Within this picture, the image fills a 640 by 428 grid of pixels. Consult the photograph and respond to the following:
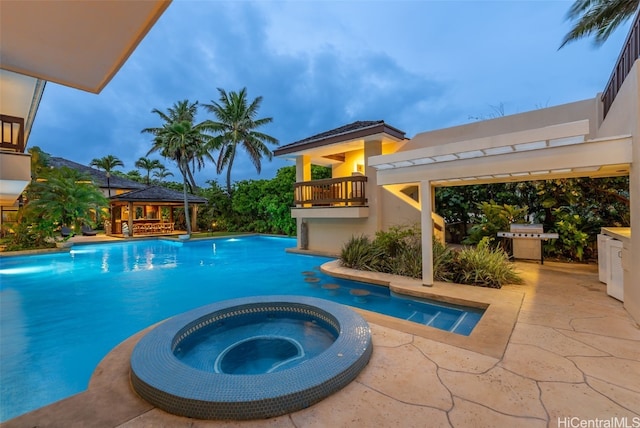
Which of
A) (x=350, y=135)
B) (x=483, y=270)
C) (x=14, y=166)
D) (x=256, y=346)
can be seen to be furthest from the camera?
(x=350, y=135)

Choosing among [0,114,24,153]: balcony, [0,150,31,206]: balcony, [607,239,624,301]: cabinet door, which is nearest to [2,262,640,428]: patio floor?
[607,239,624,301]: cabinet door

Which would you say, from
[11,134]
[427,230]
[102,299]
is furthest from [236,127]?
[427,230]

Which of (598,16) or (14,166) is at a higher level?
(598,16)

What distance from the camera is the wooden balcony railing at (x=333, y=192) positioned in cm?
1094

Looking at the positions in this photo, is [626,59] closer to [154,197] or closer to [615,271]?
[615,271]

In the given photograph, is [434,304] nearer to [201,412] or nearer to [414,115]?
[201,412]

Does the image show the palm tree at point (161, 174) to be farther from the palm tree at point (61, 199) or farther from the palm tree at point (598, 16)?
the palm tree at point (598, 16)

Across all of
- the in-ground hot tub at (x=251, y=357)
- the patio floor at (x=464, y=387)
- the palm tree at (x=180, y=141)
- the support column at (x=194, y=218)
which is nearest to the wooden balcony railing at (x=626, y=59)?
the patio floor at (x=464, y=387)

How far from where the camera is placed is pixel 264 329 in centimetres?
487

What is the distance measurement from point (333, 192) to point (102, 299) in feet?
26.7

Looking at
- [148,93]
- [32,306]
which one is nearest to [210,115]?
[32,306]

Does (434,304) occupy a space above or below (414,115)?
below

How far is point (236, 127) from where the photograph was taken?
23312mm

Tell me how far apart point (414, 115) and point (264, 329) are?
3684 inches
